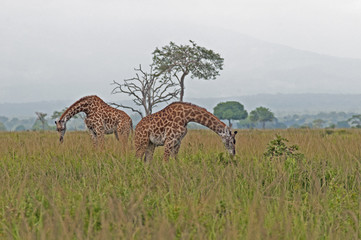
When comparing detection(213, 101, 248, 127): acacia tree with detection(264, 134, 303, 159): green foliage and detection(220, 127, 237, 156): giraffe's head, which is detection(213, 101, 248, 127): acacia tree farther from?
detection(220, 127, 237, 156): giraffe's head

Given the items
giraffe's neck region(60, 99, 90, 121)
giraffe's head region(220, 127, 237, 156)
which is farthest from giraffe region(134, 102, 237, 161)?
giraffe's neck region(60, 99, 90, 121)

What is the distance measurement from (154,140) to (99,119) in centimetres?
390

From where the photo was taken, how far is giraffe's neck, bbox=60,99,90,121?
1225cm

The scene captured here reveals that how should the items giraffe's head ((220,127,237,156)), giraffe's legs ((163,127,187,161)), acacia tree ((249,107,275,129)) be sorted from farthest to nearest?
acacia tree ((249,107,275,129)), giraffe's head ((220,127,237,156)), giraffe's legs ((163,127,187,161))

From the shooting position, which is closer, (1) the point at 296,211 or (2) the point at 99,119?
(1) the point at 296,211

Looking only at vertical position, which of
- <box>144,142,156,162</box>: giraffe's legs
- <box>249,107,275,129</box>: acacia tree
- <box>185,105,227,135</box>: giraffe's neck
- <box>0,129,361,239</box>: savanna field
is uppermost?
<box>249,107,275,129</box>: acacia tree

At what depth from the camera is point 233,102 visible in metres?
120

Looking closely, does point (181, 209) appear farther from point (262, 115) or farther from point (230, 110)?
point (262, 115)

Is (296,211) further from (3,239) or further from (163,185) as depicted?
(3,239)

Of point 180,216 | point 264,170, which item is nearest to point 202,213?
point 180,216

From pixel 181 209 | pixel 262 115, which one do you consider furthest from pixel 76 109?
pixel 262 115

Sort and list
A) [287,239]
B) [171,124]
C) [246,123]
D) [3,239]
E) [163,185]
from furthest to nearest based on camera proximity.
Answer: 1. [246,123]
2. [171,124]
3. [163,185]
4. [3,239]
5. [287,239]

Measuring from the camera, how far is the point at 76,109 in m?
12.5

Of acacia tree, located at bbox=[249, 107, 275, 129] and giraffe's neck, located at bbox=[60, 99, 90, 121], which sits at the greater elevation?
acacia tree, located at bbox=[249, 107, 275, 129]
